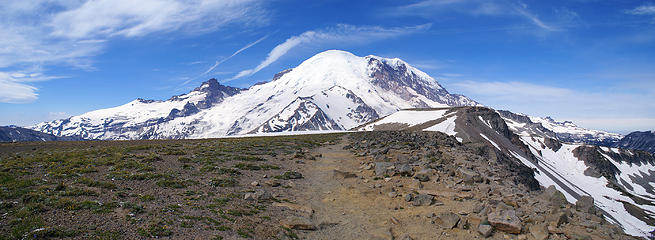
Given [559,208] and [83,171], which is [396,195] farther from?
[83,171]

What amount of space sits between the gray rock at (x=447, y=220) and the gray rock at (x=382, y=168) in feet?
36.6

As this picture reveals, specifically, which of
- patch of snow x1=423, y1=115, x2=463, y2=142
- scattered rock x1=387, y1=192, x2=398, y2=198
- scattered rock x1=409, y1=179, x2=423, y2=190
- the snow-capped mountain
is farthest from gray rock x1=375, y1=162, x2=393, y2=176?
patch of snow x1=423, y1=115, x2=463, y2=142

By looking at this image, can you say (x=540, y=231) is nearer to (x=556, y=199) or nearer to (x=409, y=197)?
(x=556, y=199)

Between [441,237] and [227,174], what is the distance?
19816 millimetres

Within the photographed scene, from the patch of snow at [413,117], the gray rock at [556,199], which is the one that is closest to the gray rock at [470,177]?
the gray rock at [556,199]

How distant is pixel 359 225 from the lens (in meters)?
20.2

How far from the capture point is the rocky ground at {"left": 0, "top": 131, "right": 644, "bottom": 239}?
15.6 m

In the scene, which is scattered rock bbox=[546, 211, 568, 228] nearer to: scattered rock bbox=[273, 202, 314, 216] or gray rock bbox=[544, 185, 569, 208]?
gray rock bbox=[544, 185, 569, 208]

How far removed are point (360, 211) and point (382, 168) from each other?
959 cm

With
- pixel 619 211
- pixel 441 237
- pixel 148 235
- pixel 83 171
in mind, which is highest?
pixel 83 171

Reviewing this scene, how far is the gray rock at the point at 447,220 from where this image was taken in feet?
61.2

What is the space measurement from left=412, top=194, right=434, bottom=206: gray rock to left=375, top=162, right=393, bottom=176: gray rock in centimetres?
756

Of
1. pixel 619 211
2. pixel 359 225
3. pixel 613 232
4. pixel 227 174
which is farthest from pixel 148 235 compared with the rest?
pixel 619 211

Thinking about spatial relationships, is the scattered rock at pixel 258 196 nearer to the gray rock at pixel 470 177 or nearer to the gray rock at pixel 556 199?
the gray rock at pixel 470 177
